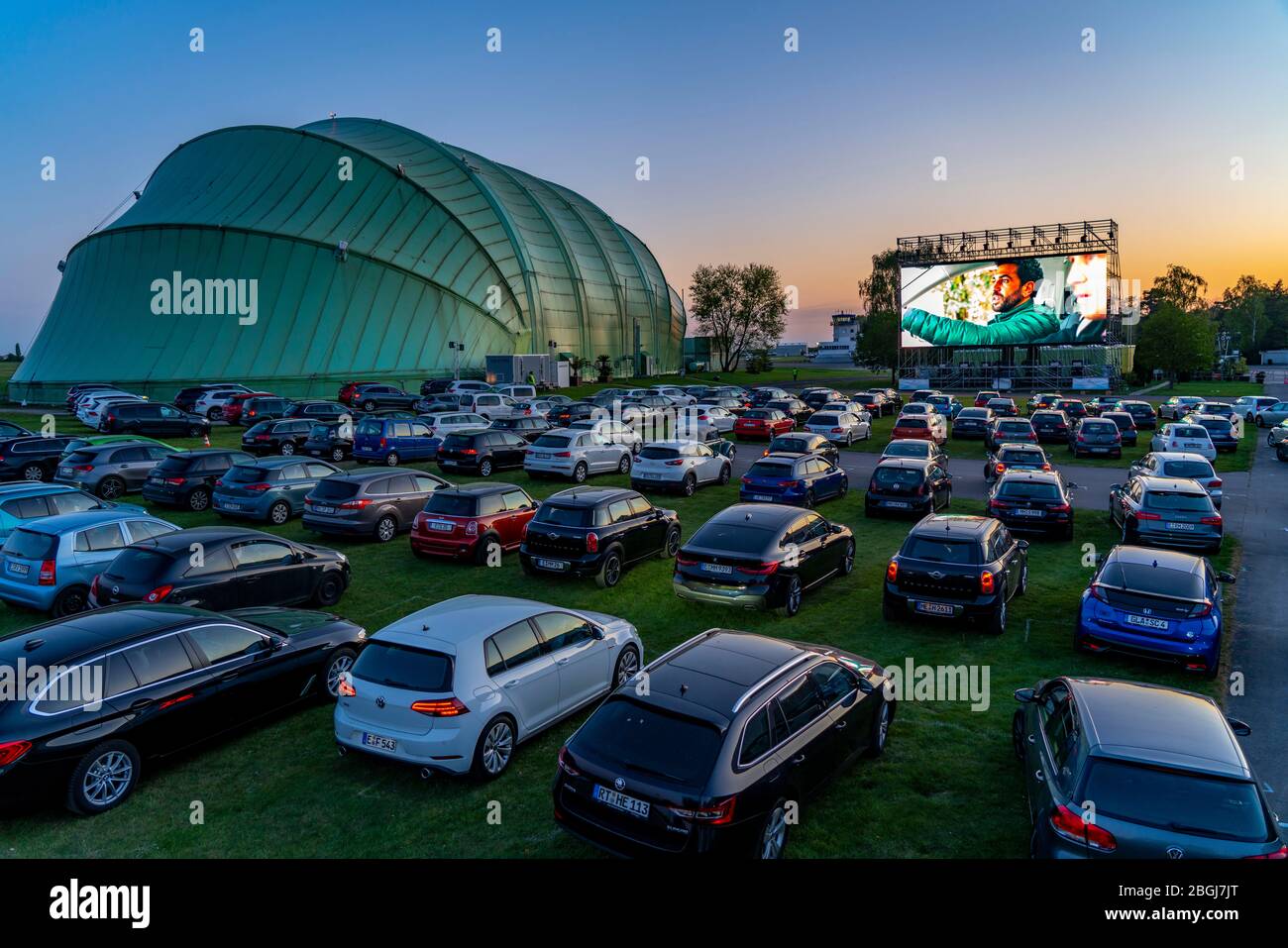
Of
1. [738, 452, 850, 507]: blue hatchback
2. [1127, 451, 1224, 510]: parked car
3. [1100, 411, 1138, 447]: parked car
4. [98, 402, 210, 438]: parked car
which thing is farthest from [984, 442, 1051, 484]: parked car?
[98, 402, 210, 438]: parked car

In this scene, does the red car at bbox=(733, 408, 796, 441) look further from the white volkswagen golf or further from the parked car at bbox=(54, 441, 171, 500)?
the white volkswagen golf

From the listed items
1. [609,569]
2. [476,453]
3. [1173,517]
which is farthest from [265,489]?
[1173,517]

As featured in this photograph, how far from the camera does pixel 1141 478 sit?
1770cm

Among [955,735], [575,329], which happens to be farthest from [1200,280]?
[955,735]

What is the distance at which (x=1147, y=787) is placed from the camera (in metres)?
5.61

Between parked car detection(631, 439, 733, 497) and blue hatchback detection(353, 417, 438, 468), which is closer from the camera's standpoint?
parked car detection(631, 439, 733, 497)

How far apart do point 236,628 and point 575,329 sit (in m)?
65.0

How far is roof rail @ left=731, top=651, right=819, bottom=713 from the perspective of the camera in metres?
6.37

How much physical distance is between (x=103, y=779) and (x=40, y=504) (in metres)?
9.96

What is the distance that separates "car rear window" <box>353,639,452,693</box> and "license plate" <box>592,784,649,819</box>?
2.15 m

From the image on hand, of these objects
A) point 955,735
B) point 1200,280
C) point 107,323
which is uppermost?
point 1200,280

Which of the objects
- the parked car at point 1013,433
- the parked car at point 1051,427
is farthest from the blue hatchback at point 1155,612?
the parked car at point 1051,427
